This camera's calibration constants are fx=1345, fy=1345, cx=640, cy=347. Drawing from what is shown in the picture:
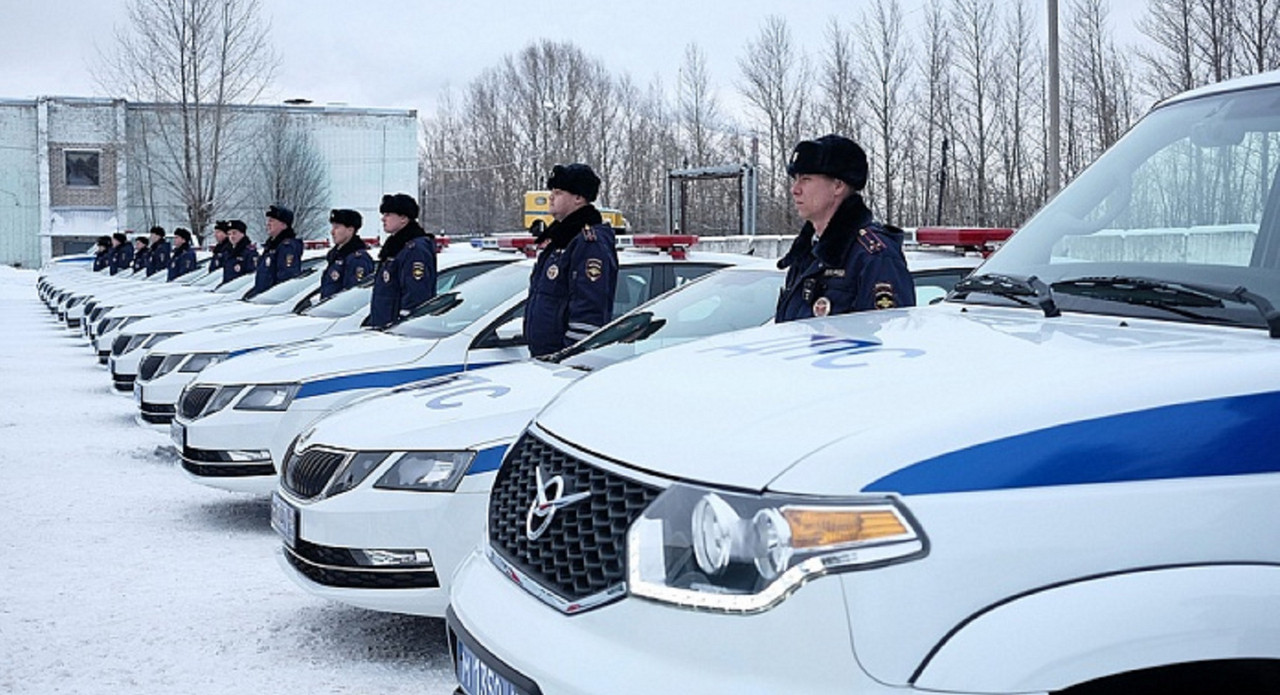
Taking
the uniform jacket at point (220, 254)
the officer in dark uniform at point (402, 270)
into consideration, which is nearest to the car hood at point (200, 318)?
the officer in dark uniform at point (402, 270)

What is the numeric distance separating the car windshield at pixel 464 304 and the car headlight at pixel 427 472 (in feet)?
8.48

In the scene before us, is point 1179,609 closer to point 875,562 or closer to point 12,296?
point 875,562

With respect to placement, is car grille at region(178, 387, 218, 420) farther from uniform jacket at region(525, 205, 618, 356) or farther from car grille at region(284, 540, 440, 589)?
car grille at region(284, 540, 440, 589)

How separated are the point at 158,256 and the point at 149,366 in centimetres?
1746

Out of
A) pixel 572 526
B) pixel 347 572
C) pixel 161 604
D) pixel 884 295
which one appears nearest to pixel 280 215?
pixel 161 604

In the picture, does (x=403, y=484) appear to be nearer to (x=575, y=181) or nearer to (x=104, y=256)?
(x=575, y=181)

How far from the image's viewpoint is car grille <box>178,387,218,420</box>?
24.1ft

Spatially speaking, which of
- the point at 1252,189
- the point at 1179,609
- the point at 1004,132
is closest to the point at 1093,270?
the point at 1252,189

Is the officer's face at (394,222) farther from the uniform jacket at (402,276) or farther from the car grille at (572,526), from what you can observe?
the car grille at (572,526)

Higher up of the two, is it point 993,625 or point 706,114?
point 706,114

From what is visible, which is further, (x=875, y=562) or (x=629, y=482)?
(x=629, y=482)

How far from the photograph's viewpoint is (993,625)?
187 centimetres

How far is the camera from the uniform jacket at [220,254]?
18781mm

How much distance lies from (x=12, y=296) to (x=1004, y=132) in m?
29.2
